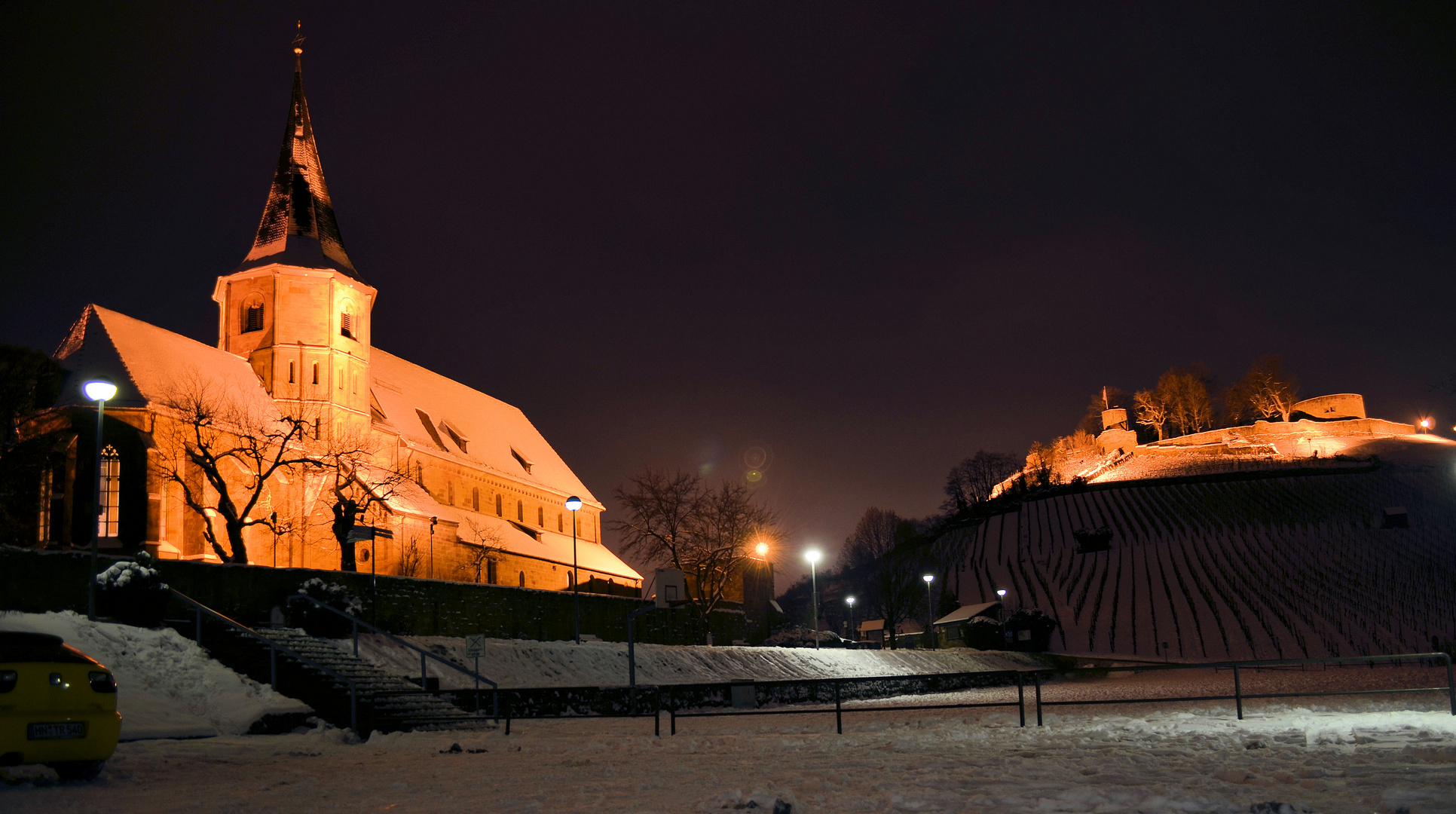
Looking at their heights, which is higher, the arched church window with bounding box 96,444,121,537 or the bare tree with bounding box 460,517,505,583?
the arched church window with bounding box 96,444,121,537

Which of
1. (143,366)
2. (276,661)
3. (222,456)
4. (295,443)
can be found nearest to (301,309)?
(295,443)

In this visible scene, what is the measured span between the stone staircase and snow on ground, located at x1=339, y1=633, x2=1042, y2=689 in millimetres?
1781

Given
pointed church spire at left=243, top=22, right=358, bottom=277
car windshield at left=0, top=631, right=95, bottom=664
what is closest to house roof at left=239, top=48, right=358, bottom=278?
pointed church spire at left=243, top=22, right=358, bottom=277

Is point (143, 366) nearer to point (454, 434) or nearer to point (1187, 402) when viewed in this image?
point (454, 434)

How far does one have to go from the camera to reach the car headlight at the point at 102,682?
10.3m

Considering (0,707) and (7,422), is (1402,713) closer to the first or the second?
(0,707)

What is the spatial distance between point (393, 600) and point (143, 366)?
77.2ft

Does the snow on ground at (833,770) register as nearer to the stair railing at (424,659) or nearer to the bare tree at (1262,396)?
the stair railing at (424,659)

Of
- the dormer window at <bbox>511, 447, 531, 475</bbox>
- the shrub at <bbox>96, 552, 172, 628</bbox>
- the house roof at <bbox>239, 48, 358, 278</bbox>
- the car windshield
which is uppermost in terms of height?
the house roof at <bbox>239, 48, 358, 278</bbox>

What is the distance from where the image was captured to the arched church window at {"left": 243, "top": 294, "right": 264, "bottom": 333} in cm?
5241

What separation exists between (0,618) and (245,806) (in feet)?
38.5

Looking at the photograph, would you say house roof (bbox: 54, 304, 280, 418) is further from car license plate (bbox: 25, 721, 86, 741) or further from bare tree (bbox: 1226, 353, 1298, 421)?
bare tree (bbox: 1226, 353, 1298, 421)

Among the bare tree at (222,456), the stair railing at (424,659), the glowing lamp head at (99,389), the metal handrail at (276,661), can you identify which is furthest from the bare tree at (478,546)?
the glowing lamp head at (99,389)

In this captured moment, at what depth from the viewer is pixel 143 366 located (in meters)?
43.1
